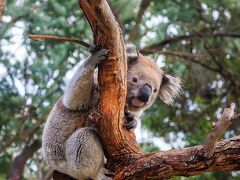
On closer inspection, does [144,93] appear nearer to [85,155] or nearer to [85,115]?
[85,115]

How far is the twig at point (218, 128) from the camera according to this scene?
2887mm

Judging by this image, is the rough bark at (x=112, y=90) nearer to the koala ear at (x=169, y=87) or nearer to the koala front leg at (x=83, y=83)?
the koala front leg at (x=83, y=83)

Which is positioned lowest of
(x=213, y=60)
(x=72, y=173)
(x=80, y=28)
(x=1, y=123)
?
(x=72, y=173)

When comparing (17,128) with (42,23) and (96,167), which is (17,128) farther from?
(96,167)

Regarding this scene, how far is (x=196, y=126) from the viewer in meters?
8.37

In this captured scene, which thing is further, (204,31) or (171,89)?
(204,31)

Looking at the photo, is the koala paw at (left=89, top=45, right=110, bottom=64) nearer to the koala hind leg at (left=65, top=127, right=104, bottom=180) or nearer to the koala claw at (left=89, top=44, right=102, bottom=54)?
the koala claw at (left=89, top=44, right=102, bottom=54)

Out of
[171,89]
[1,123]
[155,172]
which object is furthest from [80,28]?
[155,172]

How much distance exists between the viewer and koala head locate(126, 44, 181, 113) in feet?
14.3

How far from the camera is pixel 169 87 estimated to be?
198 inches

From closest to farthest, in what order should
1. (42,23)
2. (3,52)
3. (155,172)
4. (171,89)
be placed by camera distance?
(155,172), (171,89), (42,23), (3,52)

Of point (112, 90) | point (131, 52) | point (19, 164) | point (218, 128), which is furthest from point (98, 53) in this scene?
point (19, 164)

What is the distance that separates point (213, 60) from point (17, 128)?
10.8 feet

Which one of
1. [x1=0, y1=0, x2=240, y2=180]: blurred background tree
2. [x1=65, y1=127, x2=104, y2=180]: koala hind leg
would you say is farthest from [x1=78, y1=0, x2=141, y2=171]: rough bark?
[x1=0, y1=0, x2=240, y2=180]: blurred background tree
